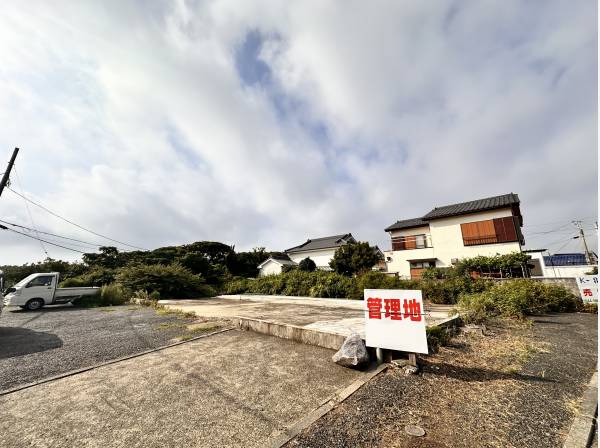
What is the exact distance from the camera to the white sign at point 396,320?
3.70 m

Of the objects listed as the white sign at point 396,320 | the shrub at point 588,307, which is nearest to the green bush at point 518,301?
the shrub at point 588,307

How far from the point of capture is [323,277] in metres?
13.8

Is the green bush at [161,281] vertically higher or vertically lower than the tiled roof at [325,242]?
lower

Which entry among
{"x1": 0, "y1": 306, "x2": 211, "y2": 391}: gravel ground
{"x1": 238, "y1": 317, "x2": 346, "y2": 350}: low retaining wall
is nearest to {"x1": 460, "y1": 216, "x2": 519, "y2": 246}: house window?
{"x1": 238, "y1": 317, "x2": 346, "y2": 350}: low retaining wall

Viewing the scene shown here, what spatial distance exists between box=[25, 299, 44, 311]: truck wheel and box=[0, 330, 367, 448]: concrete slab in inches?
461

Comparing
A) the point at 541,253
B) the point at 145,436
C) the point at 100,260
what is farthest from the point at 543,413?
the point at 100,260

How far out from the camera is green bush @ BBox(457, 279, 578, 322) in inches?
273

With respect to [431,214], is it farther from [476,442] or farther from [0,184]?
[0,184]

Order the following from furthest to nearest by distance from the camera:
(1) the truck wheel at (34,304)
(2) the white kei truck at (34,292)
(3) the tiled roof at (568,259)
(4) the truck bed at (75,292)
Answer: (3) the tiled roof at (568,259) → (4) the truck bed at (75,292) → (1) the truck wheel at (34,304) → (2) the white kei truck at (34,292)

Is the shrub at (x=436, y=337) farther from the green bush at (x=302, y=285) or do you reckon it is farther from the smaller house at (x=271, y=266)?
the smaller house at (x=271, y=266)

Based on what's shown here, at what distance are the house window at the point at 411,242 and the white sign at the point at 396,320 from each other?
63.7ft

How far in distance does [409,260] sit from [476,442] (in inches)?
821

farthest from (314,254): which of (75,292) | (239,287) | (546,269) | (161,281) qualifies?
(75,292)

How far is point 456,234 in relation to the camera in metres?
19.6
